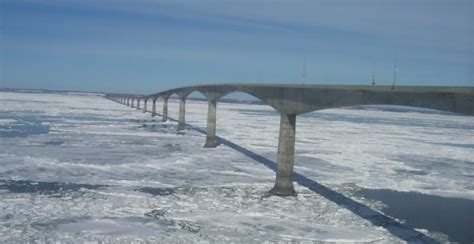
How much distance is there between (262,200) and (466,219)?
A: 7.33m

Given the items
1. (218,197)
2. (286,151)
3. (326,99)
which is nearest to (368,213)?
(326,99)

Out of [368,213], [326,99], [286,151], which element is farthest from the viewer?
[286,151]

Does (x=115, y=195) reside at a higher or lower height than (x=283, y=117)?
lower

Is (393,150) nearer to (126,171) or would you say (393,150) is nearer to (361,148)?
(361,148)

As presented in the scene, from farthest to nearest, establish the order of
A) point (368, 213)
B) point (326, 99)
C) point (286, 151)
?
1. point (286, 151)
2. point (326, 99)
3. point (368, 213)

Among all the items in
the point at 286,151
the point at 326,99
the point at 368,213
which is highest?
the point at 326,99

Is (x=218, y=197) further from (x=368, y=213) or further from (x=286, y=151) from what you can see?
(x=368, y=213)

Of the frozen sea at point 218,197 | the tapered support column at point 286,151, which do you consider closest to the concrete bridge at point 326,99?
the tapered support column at point 286,151

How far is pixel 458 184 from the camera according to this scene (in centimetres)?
2400

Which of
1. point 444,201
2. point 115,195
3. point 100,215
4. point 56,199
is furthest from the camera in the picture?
point 444,201

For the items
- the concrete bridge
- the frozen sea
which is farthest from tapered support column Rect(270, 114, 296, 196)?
the frozen sea

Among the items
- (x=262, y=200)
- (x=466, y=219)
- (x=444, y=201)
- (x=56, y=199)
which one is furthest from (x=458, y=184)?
(x=56, y=199)

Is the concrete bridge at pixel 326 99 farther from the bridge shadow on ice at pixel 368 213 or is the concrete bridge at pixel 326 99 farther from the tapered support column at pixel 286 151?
the bridge shadow on ice at pixel 368 213

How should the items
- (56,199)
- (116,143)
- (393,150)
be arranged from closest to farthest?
(56,199), (116,143), (393,150)
